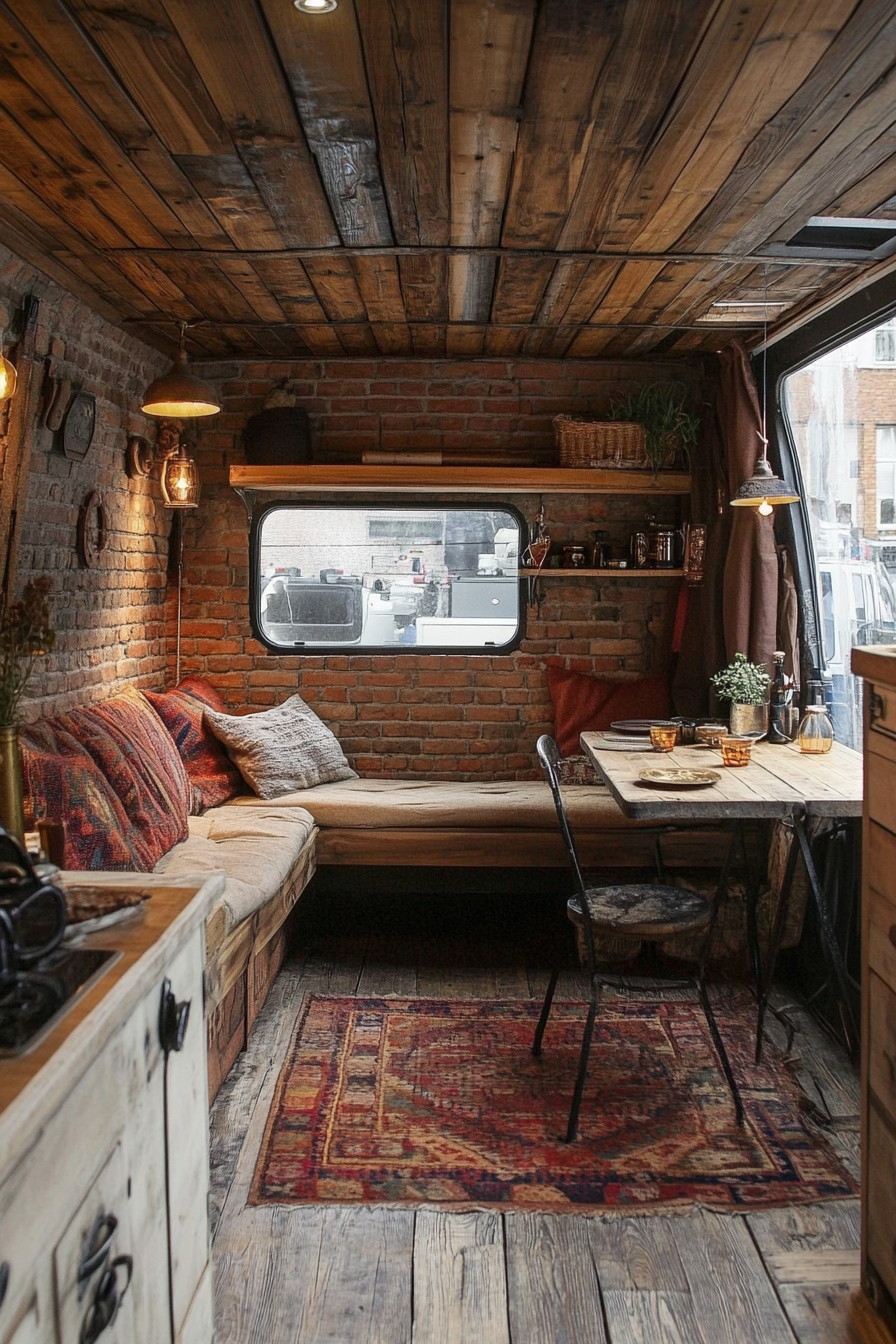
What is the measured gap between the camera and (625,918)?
3049mm

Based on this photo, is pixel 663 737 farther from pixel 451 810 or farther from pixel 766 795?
pixel 451 810

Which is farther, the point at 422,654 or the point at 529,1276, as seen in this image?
the point at 422,654

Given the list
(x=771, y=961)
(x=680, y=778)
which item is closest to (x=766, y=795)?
Result: (x=680, y=778)

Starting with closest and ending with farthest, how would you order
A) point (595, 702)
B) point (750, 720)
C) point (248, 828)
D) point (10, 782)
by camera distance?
point (10, 782) < point (750, 720) < point (248, 828) < point (595, 702)

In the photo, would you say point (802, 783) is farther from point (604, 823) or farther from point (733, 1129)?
point (604, 823)

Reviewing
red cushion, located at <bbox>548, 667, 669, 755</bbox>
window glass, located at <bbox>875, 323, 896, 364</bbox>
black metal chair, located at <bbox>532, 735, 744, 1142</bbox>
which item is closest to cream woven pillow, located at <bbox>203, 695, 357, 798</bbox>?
red cushion, located at <bbox>548, 667, 669, 755</bbox>

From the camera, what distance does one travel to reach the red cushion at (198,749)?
4406 millimetres

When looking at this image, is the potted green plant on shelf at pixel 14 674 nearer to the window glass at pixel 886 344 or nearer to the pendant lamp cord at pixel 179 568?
the pendant lamp cord at pixel 179 568

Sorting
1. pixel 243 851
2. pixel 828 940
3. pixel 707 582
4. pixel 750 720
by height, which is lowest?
pixel 828 940

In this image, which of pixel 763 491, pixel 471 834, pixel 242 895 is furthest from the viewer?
pixel 471 834

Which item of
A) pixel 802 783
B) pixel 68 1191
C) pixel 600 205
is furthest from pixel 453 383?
pixel 68 1191

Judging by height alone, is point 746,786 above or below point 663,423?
below

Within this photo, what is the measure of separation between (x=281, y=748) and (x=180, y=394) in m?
1.61

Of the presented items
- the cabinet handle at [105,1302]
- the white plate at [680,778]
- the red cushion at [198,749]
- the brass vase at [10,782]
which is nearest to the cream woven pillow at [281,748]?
the red cushion at [198,749]
